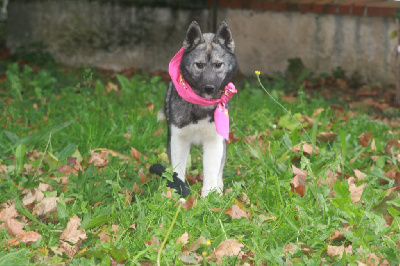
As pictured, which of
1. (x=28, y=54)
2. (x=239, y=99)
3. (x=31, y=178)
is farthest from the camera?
(x=28, y=54)

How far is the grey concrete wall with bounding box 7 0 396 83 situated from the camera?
341 inches

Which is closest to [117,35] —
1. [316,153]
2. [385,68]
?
[385,68]

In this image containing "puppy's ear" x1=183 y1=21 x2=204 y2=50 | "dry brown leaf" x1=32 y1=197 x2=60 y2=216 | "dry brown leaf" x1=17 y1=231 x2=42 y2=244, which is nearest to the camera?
"dry brown leaf" x1=17 y1=231 x2=42 y2=244

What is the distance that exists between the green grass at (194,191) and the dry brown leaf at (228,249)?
3cm

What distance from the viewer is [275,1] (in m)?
8.71

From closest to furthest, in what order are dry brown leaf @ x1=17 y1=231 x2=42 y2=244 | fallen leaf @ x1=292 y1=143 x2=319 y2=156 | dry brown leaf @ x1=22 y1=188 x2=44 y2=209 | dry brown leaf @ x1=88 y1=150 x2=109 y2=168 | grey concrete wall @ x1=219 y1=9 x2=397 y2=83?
dry brown leaf @ x1=17 y1=231 x2=42 y2=244
dry brown leaf @ x1=22 y1=188 x2=44 y2=209
dry brown leaf @ x1=88 y1=150 x2=109 y2=168
fallen leaf @ x1=292 y1=143 x2=319 y2=156
grey concrete wall @ x1=219 y1=9 x2=397 y2=83

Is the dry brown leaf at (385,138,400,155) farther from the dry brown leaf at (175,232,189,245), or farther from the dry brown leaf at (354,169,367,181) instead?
the dry brown leaf at (175,232,189,245)

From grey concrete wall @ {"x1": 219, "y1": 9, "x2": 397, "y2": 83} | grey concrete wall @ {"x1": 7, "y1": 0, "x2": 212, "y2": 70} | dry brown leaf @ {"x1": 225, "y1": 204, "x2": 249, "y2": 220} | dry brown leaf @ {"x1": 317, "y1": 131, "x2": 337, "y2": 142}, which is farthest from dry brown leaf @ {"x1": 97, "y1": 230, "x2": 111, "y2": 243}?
grey concrete wall @ {"x1": 7, "y1": 0, "x2": 212, "y2": 70}

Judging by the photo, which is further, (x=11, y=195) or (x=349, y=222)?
(x=11, y=195)

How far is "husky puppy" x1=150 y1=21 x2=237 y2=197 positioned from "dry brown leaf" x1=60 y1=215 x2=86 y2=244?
854 mm

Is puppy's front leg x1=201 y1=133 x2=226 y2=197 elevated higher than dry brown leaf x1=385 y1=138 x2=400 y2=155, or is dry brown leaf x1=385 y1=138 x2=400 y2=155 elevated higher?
puppy's front leg x1=201 y1=133 x2=226 y2=197

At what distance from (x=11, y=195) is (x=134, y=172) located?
90 cm

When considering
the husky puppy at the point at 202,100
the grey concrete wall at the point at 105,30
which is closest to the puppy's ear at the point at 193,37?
the husky puppy at the point at 202,100

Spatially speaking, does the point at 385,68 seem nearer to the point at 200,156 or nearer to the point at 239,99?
the point at 239,99
